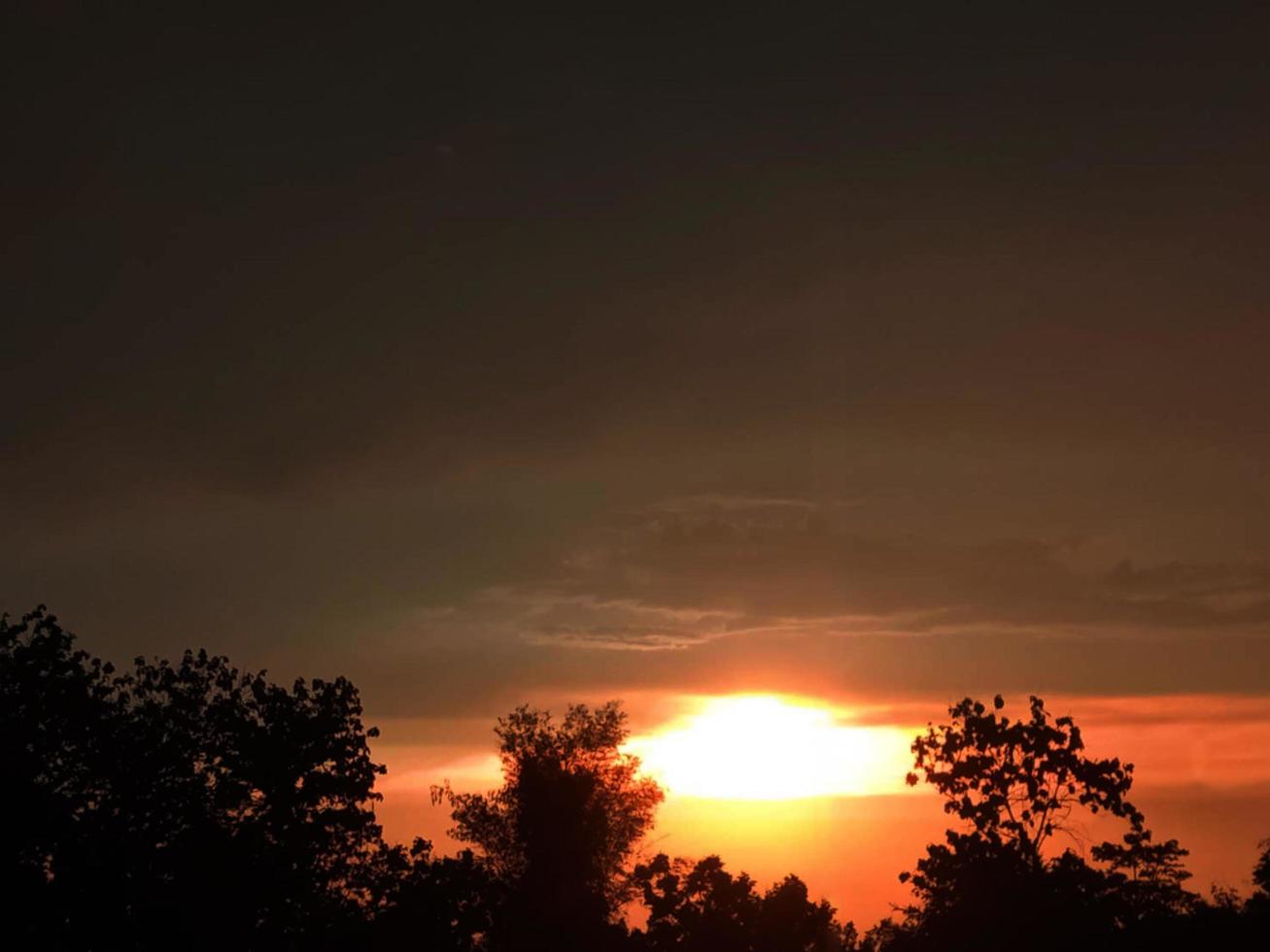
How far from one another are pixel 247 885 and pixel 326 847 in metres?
4.98

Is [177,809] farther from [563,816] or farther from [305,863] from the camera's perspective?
[563,816]

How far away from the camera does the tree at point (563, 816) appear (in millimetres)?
109125

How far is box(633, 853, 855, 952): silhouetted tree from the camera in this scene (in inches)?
2938

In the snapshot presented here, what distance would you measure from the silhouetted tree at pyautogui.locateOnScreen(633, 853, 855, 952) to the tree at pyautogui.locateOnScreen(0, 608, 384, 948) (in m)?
16.6

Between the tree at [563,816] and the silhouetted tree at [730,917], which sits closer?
the silhouetted tree at [730,917]

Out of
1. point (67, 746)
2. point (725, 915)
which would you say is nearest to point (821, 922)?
point (725, 915)

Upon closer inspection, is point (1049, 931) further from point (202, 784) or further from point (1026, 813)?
point (202, 784)

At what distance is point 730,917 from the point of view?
75188mm

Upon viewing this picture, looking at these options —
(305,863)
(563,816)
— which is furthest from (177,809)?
(563,816)

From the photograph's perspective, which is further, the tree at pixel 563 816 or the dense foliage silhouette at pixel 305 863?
the tree at pixel 563 816

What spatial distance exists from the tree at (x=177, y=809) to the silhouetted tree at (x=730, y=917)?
1660 centimetres

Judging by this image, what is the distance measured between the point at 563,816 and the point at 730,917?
38.9 meters

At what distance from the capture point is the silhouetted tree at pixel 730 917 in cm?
7462

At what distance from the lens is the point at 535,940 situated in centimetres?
8050
